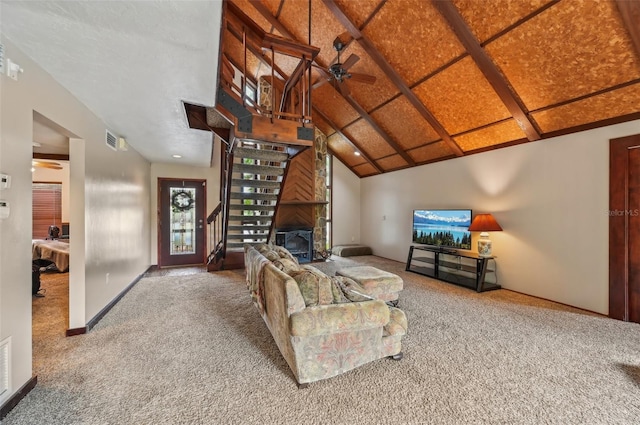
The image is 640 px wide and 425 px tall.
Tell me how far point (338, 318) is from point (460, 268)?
3.87 m

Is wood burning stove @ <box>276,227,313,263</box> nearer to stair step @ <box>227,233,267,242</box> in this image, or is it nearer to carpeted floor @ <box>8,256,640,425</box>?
stair step @ <box>227,233,267,242</box>

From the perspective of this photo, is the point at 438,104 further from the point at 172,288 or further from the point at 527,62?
the point at 172,288

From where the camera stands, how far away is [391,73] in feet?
14.5

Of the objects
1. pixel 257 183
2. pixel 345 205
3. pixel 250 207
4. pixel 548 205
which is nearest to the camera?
pixel 548 205

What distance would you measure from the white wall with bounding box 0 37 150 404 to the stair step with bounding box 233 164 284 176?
162 cm

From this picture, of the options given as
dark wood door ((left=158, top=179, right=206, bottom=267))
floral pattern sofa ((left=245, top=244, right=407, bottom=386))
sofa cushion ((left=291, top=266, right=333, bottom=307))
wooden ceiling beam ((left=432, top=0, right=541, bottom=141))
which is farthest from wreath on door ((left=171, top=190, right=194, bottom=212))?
wooden ceiling beam ((left=432, top=0, right=541, bottom=141))

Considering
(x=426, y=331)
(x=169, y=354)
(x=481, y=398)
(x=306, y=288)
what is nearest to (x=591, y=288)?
(x=426, y=331)

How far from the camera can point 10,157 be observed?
1.79 metres

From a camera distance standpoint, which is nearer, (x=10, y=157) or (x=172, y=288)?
(x=10, y=157)

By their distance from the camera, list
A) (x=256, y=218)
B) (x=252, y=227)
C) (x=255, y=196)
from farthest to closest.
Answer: (x=252, y=227) → (x=256, y=218) → (x=255, y=196)

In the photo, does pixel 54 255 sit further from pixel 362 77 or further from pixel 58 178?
pixel 362 77

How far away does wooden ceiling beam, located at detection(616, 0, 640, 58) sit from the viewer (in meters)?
2.44

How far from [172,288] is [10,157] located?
10.4 ft

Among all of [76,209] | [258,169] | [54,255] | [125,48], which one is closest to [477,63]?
[258,169]
